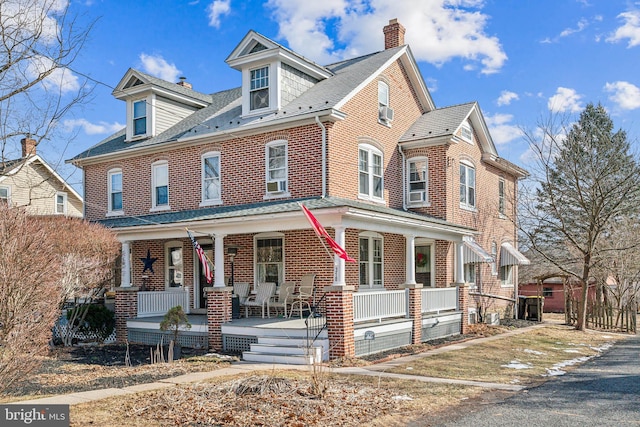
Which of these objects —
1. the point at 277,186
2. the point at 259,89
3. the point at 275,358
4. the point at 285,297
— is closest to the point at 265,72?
the point at 259,89

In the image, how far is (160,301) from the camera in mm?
19141

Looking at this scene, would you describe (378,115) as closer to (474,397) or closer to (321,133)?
(321,133)

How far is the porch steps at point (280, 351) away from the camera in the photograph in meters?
13.3

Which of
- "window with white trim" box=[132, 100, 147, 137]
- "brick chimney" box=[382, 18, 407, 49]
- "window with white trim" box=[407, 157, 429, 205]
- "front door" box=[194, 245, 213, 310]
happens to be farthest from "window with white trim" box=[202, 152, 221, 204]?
"brick chimney" box=[382, 18, 407, 49]

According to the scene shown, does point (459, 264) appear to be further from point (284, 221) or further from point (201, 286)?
point (201, 286)

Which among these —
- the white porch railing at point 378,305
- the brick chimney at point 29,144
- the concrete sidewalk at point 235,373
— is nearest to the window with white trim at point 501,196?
the white porch railing at point 378,305

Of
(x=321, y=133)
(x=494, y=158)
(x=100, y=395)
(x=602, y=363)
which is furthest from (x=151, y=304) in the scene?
(x=494, y=158)

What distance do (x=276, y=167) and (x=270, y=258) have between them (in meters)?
2.78

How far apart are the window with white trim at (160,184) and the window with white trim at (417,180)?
28.1ft

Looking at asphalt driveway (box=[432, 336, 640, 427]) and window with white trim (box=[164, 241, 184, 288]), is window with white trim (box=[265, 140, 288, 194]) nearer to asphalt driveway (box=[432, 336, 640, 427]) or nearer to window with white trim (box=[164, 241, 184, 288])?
window with white trim (box=[164, 241, 184, 288])

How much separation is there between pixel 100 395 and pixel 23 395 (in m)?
1.38

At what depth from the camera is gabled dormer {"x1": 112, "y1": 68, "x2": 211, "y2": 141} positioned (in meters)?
21.3

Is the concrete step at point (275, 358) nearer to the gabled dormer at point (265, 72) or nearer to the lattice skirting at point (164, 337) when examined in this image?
the lattice skirting at point (164, 337)

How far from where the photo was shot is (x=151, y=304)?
1875 cm
